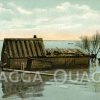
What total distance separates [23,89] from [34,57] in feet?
49.9

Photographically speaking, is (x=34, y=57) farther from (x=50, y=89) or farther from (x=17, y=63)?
(x=50, y=89)

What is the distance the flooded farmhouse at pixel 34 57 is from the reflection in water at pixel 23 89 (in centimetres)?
995

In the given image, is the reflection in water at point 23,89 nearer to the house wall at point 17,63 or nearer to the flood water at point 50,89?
the flood water at point 50,89

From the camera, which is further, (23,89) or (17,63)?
(17,63)

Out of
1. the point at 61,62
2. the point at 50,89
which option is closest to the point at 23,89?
the point at 50,89

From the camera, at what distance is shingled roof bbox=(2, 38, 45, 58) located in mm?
40938

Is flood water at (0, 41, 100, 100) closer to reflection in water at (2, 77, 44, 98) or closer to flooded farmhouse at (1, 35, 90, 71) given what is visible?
reflection in water at (2, 77, 44, 98)

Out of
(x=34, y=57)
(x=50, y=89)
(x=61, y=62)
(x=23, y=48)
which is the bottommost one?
(x=50, y=89)

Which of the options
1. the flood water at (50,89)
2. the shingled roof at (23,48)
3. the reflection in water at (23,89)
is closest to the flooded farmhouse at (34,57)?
the shingled roof at (23,48)

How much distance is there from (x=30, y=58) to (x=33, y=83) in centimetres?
1130

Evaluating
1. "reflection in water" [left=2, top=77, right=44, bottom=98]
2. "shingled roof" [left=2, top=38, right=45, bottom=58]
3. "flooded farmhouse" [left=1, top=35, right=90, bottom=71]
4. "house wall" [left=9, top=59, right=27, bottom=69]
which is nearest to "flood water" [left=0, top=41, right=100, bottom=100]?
"reflection in water" [left=2, top=77, right=44, bottom=98]

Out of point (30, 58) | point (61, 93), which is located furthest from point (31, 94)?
point (30, 58)

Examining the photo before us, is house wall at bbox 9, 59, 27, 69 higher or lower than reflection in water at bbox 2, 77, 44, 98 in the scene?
higher

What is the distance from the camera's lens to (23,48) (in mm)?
41719
